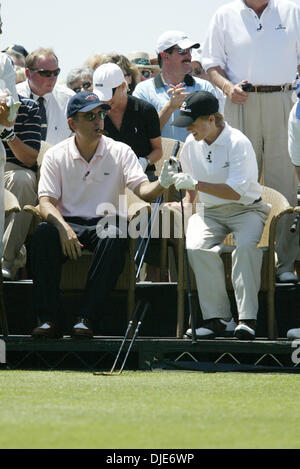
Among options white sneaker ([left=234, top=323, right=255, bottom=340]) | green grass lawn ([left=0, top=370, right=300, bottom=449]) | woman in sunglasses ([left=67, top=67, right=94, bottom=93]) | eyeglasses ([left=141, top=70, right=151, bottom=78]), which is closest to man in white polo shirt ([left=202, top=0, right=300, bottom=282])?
Result: white sneaker ([left=234, top=323, right=255, bottom=340])

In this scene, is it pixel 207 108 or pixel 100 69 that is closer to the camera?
pixel 207 108

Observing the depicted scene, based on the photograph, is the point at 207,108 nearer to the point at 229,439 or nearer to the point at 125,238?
the point at 125,238

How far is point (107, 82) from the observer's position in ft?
28.6

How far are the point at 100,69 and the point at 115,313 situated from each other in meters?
2.13

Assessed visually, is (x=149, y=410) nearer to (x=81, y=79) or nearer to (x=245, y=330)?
(x=245, y=330)

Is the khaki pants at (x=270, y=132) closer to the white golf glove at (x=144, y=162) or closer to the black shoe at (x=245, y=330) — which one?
the white golf glove at (x=144, y=162)

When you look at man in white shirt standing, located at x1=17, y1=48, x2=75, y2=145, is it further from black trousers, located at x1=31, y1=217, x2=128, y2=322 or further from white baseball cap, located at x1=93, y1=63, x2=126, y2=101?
black trousers, located at x1=31, y1=217, x2=128, y2=322

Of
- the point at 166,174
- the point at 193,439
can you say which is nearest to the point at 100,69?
the point at 166,174

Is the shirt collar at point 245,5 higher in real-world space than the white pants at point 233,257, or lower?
higher

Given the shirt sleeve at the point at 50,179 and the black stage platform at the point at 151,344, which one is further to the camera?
the shirt sleeve at the point at 50,179

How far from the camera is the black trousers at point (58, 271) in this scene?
24.2 feet

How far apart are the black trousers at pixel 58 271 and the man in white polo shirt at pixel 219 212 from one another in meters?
0.59

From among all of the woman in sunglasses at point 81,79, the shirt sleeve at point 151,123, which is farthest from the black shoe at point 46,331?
the woman in sunglasses at point 81,79

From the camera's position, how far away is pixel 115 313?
8141mm
